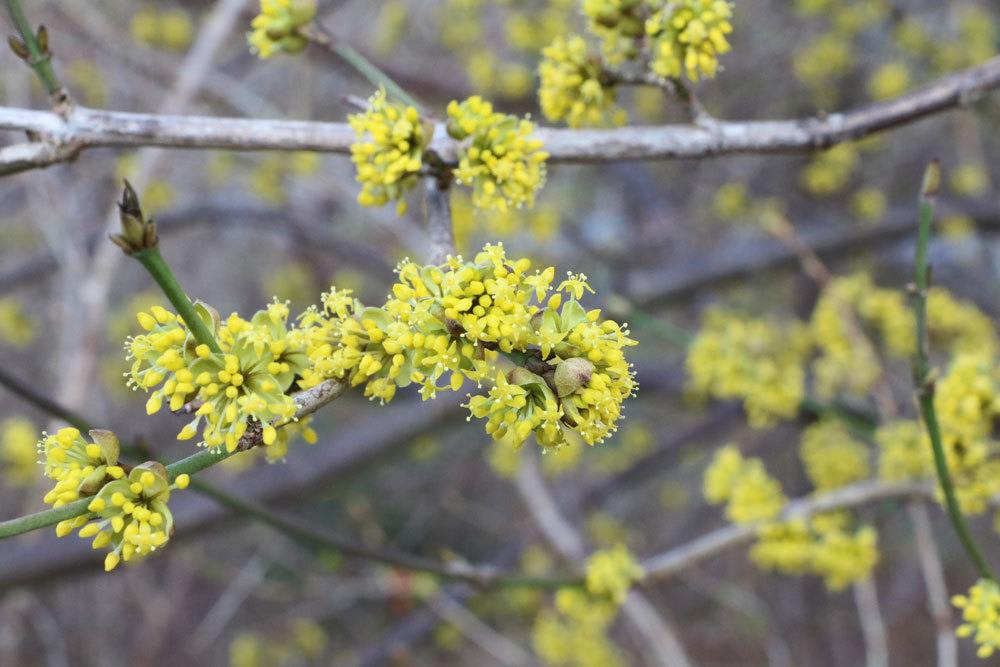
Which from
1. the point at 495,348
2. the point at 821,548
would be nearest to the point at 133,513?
the point at 495,348

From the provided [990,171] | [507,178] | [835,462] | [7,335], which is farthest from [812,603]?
[7,335]

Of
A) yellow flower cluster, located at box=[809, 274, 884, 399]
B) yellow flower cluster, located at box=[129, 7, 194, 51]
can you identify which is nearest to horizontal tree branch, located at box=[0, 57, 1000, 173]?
yellow flower cluster, located at box=[809, 274, 884, 399]

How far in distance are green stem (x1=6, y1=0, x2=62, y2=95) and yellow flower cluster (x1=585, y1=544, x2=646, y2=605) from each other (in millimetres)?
1412

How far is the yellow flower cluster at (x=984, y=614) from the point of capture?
1.30 metres

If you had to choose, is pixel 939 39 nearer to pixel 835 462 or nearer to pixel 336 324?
pixel 835 462

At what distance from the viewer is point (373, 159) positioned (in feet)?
4.17

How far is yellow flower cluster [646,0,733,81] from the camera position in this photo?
4.47 ft

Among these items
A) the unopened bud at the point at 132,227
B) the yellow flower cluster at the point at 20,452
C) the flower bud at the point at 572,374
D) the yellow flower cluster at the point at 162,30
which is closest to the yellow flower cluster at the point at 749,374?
the flower bud at the point at 572,374

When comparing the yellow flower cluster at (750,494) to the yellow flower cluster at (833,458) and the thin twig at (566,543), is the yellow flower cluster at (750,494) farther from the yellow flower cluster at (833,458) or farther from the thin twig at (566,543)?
the yellow flower cluster at (833,458)

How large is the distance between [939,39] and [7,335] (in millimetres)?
4899

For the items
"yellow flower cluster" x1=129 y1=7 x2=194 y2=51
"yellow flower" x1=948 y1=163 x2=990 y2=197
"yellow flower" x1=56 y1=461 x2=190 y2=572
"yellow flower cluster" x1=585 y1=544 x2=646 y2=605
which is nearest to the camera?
"yellow flower" x1=56 y1=461 x2=190 y2=572

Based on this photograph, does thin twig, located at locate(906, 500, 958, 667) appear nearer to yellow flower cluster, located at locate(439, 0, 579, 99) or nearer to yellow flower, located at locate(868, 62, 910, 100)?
yellow flower, located at locate(868, 62, 910, 100)

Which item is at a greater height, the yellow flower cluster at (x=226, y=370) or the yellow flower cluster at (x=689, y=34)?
the yellow flower cluster at (x=689, y=34)

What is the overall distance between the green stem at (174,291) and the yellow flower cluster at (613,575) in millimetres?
1177
